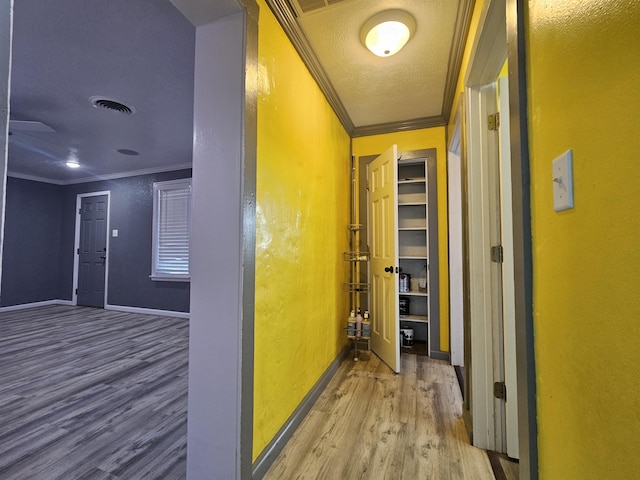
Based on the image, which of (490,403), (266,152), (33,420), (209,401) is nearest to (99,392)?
(33,420)

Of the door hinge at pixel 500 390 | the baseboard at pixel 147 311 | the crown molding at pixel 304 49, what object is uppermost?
the crown molding at pixel 304 49

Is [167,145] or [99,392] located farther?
[167,145]

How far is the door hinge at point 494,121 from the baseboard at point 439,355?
216 cm

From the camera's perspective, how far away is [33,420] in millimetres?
1812

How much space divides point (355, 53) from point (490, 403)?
232 centimetres

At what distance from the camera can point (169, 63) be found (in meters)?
2.16

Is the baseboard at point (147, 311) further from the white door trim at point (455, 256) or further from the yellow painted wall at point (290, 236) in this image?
the white door trim at point (455, 256)

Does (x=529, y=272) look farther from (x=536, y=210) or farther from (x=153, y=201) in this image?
(x=153, y=201)

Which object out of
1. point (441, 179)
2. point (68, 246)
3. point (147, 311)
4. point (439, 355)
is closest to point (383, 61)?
point (441, 179)

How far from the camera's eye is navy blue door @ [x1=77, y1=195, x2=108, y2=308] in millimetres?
5161

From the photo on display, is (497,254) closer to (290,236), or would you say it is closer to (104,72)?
(290,236)

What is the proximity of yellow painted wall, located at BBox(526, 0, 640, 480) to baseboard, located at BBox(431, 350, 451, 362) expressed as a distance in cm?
226

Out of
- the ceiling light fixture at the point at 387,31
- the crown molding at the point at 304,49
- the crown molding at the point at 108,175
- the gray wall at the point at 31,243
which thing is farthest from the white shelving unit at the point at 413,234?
the gray wall at the point at 31,243

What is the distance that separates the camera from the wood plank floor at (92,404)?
57.8 inches
